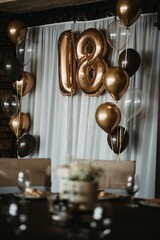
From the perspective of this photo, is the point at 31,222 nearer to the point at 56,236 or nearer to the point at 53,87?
the point at 56,236

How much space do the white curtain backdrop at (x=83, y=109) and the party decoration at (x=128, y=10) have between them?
664mm

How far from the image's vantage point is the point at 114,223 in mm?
2434

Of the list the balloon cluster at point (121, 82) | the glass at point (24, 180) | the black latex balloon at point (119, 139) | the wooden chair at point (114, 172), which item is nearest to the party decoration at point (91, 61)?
the balloon cluster at point (121, 82)

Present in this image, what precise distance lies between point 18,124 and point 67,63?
3.14ft

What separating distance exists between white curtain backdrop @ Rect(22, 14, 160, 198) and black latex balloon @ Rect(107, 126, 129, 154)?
0.39 metres

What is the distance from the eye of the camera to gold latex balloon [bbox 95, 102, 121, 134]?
5273 mm

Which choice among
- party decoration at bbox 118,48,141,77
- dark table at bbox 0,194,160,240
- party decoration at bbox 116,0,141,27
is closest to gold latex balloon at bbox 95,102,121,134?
party decoration at bbox 118,48,141,77

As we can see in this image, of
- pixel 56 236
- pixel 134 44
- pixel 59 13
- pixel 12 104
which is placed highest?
pixel 59 13

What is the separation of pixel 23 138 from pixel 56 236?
4156 mm

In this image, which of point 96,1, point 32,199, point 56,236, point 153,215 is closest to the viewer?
point 56,236

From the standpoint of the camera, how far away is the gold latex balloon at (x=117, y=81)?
5100 millimetres

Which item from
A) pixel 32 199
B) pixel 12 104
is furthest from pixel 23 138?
pixel 32 199

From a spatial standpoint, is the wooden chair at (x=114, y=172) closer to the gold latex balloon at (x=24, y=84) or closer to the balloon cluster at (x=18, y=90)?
the balloon cluster at (x=18, y=90)

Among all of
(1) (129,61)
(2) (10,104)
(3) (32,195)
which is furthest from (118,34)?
Answer: (3) (32,195)
